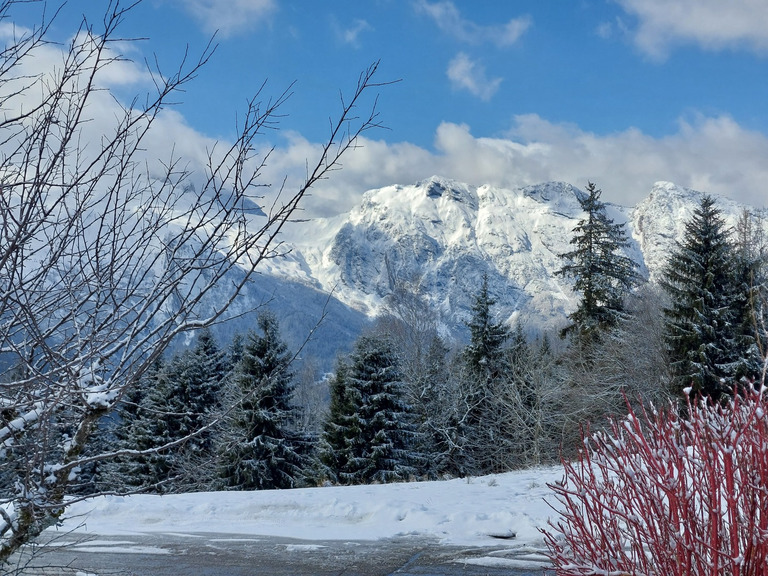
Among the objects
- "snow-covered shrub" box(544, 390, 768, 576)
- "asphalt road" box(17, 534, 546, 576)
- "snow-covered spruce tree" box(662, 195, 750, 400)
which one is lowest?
"asphalt road" box(17, 534, 546, 576)

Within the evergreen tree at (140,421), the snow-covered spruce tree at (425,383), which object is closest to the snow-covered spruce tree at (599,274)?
the snow-covered spruce tree at (425,383)

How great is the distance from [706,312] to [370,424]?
1161 centimetres

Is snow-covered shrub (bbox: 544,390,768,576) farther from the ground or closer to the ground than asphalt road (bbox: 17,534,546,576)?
farther from the ground

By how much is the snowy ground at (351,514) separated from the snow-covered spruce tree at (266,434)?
9517mm

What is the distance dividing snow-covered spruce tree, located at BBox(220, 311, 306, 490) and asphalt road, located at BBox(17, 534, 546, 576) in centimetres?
1262

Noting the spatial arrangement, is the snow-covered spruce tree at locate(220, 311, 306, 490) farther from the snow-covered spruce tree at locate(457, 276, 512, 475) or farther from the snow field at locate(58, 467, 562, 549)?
the snow field at locate(58, 467, 562, 549)

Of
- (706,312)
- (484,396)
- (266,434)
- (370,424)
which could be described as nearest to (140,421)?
(370,424)

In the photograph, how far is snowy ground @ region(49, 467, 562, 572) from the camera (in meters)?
8.74

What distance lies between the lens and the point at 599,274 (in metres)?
27.0

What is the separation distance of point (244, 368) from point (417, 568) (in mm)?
17270

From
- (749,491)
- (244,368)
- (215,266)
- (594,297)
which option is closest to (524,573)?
(749,491)

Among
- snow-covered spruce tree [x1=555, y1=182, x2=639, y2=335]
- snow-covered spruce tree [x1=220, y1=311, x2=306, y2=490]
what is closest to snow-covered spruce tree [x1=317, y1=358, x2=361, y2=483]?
snow-covered spruce tree [x1=220, y1=311, x2=306, y2=490]

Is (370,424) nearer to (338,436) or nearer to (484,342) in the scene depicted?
(338,436)

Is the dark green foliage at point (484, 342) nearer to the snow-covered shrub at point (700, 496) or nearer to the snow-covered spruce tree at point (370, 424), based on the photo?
the snow-covered spruce tree at point (370, 424)
